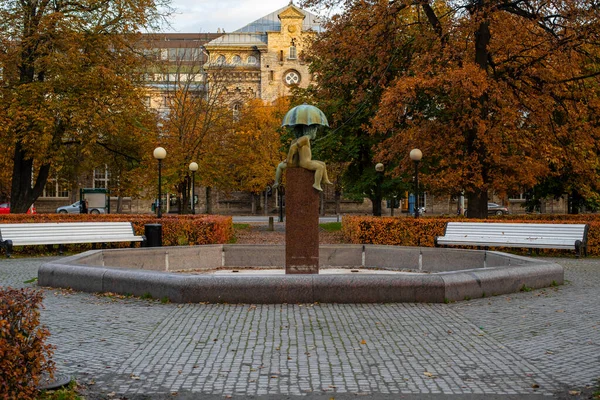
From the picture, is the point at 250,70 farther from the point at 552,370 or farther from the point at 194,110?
the point at 552,370

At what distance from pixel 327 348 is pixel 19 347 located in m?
3.28

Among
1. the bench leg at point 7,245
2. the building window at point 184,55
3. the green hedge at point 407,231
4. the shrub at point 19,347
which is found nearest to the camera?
the shrub at point 19,347

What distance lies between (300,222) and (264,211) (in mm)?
49613

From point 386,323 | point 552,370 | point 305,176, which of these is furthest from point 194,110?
point 552,370

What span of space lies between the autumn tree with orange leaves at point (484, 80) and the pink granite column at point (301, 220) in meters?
9.29

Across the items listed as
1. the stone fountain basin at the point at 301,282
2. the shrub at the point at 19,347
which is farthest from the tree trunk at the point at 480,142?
the shrub at the point at 19,347

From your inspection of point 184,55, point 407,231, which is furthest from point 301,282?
point 184,55

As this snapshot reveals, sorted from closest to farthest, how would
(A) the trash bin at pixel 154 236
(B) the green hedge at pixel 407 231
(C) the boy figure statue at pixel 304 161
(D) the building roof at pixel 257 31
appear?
(C) the boy figure statue at pixel 304 161 → (A) the trash bin at pixel 154 236 → (B) the green hedge at pixel 407 231 → (D) the building roof at pixel 257 31

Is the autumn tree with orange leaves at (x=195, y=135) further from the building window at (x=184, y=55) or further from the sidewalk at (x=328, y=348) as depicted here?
the sidewalk at (x=328, y=348)

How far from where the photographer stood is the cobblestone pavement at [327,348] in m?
5.48

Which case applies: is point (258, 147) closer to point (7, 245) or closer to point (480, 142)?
point (480, 142)

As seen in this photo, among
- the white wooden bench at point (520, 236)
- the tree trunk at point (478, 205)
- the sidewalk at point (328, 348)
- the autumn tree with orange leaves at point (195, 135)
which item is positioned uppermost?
the autumn tree with orange leaves at point (195, 135)

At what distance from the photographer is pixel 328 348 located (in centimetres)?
677

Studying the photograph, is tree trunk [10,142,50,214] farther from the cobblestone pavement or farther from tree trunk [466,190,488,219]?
tree trunk [466,190,488,219]
